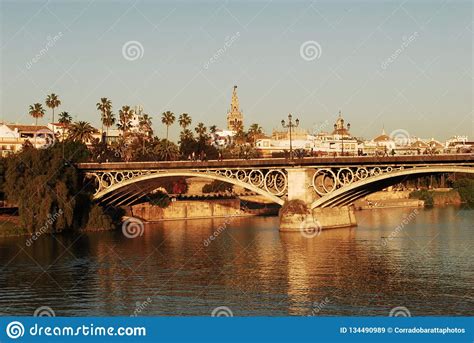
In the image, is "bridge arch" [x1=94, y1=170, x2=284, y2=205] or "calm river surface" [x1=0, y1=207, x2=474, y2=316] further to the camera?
"bridge arch" [x1=94, y1=170, x2=284, y2=205]

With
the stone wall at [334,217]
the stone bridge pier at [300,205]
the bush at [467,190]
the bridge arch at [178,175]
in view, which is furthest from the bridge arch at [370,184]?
the bush at [467,190]

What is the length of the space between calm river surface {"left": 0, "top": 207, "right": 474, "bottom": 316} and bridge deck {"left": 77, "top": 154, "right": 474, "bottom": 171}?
25.0ft

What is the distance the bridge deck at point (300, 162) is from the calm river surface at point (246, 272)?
25.0ft

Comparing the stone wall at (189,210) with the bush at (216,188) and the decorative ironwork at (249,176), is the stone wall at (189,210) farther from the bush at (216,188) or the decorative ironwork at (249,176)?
the decorative ironwork at (249,176)

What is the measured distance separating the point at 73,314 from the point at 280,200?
4979 cm

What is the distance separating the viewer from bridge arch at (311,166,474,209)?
82700 mm

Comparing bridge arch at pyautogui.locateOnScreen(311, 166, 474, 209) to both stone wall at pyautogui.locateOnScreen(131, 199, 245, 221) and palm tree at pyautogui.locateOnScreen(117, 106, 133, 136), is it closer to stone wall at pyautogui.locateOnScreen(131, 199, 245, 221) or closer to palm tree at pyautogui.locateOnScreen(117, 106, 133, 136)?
stone wall at pyautogui.locateOnScreen(131, 199, 245, 221)

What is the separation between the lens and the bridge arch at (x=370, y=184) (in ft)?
271

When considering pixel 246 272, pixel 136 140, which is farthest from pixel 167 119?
pixel 246 272

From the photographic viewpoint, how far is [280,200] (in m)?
95.9

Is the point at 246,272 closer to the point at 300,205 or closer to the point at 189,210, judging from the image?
the point at 300,205

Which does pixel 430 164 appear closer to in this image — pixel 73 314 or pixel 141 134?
pixel 73 314

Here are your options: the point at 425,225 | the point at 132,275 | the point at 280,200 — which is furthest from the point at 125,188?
the point at 132,275

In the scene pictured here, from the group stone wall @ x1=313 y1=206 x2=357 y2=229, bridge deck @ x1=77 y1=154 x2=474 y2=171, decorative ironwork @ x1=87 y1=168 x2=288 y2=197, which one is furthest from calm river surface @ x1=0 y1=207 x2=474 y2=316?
bridge deck @ x1=77 y1=154 x2=474 y2=171
